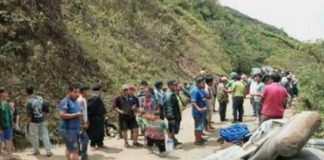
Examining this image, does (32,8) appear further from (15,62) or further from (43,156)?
(43,156)

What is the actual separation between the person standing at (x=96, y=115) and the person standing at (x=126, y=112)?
0.57 metres

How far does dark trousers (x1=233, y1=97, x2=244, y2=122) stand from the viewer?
17.7 meters

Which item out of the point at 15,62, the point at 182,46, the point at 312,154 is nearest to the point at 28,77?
the point at 15,62

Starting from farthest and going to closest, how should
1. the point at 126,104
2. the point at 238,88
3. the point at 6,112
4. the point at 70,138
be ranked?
Result: the point at 238,88
the point at 126,104
the point at 6,112
the point at 70,138

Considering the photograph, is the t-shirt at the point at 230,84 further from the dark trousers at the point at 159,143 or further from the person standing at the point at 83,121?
the person standing at the point at 83,121

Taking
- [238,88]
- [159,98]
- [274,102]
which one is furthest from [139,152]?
[238,88]

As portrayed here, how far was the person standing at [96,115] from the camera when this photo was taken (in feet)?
44.0

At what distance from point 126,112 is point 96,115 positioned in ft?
2.90

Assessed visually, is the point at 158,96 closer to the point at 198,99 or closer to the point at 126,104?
the point at 126,104

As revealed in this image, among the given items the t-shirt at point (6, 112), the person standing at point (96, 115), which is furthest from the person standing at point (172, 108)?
the t-shirt at point (6, 112)

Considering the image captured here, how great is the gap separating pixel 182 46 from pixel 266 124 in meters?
27.6

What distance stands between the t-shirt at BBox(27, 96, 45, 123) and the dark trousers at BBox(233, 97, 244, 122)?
674cm

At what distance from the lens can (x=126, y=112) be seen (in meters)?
14.1

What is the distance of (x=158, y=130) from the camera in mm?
13102
